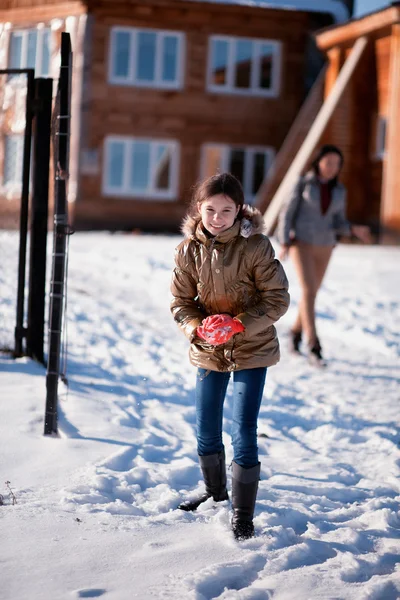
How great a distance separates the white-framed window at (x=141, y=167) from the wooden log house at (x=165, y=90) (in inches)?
1.2

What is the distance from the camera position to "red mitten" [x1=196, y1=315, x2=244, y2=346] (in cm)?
395

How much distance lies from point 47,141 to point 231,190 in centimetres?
315

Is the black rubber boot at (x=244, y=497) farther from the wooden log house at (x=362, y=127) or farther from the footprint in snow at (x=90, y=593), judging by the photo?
the wooden log house at (x=362, y=127)

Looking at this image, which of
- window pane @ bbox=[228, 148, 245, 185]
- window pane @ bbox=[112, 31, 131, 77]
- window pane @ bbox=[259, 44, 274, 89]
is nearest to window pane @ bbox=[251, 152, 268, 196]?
window pane @ bbox=[228, 148, 245, 185]

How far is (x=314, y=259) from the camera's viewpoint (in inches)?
346

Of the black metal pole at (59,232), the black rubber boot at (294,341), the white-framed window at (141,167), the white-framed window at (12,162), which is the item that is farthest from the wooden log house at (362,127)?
the black metal pole at (59,232)

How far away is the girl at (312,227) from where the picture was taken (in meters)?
8.62

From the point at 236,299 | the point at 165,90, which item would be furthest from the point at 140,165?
the point at 236,299

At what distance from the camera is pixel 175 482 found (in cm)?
489

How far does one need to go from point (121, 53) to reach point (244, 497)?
22.1 meters

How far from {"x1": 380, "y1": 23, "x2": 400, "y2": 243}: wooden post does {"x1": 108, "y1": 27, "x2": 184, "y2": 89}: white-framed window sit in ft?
23.7

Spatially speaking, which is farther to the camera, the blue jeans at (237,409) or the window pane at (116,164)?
the window pane at (116,164)

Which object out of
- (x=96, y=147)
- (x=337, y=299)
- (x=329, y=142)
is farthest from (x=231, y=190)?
(x=96, y=147)

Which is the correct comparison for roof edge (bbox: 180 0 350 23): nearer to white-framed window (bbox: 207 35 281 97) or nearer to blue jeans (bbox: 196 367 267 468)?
white-framed window (bbox: 207 35 281 97)
